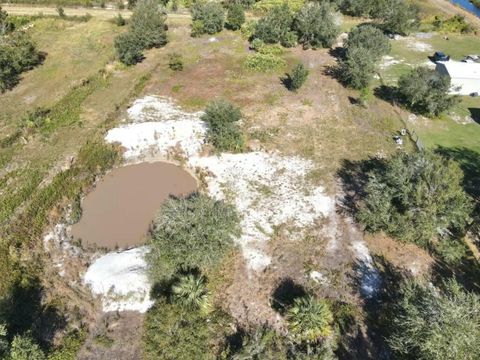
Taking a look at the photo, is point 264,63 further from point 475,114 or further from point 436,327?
point 436,327

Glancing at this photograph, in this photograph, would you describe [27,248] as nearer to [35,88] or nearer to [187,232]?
[187,232]

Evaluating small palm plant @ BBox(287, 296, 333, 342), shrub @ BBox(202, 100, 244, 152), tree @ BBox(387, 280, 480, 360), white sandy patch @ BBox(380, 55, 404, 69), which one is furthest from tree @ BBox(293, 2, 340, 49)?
small palm plant @ BBox(287, 296, 333, 342)

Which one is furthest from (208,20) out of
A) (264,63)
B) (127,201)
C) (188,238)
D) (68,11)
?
(188,238)

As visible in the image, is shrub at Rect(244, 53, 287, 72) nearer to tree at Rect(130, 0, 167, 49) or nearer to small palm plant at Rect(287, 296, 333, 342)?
tree at Rect(130, 0, 167, 49)

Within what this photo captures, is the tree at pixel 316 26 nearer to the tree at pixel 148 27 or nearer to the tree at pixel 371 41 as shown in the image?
the tree at pixel 371 41

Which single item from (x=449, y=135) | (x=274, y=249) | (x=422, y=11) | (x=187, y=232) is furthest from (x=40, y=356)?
(x=422, y=11)

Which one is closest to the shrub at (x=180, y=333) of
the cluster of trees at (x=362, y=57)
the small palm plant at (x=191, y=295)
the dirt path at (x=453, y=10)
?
the small palm plant at (x=191, y=295)
